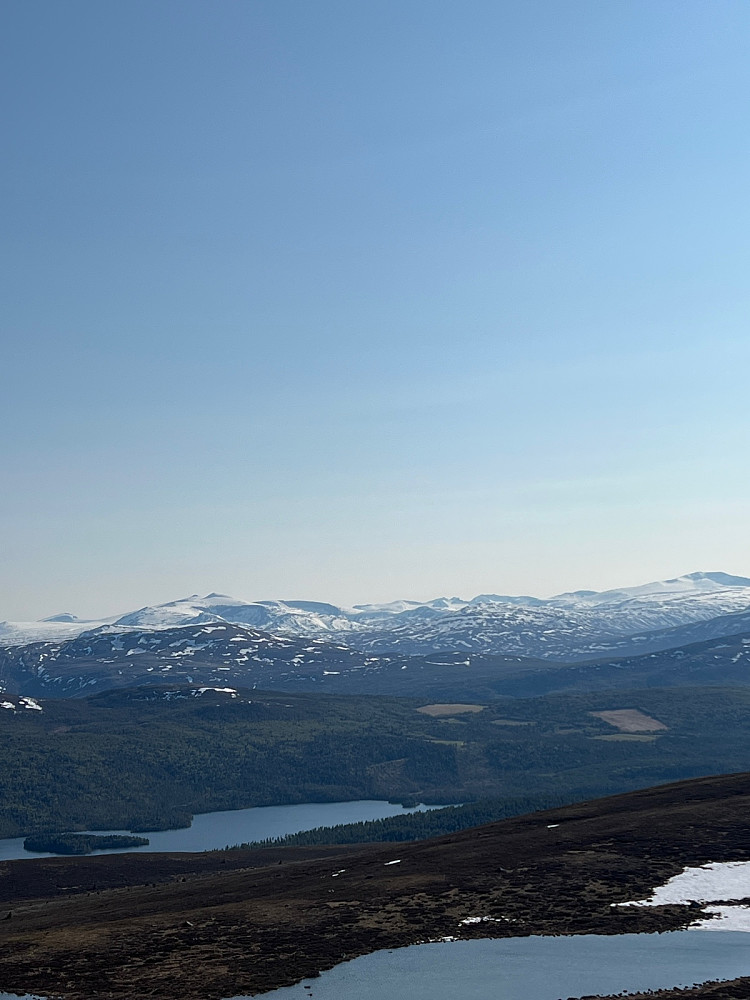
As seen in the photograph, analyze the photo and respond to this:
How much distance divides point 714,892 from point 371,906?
2413cm

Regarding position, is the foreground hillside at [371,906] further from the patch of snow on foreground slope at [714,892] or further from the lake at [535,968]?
the lake at [535,968]

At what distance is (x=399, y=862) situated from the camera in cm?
9350

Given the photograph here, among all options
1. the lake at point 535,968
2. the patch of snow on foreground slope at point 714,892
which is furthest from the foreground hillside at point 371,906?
Answer: the lake at point 535,968

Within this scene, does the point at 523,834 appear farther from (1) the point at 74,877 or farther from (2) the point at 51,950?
(1) the point at 74,877

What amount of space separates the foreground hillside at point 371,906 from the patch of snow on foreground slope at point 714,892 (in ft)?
4.04

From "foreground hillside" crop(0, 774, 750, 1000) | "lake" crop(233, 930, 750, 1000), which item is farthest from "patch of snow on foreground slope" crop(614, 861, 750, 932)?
"lake" crop(233, 930, 750, 1000)

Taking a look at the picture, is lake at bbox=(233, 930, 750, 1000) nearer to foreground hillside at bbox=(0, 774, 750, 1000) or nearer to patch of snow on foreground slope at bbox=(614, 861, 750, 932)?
patch of snow on foreground slope at bbox=(614, 861, 750, 932)

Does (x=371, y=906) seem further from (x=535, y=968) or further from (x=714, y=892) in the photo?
(x=714, y=892)

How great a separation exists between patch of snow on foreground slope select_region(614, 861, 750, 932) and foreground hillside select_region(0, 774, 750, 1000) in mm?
1232

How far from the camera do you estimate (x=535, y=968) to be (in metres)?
55.1

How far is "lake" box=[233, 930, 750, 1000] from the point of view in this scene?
51.9 meters

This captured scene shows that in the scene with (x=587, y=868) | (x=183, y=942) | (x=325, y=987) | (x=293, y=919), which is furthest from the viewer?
(x=587, y=868)

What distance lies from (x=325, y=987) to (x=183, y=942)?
48.2 ft

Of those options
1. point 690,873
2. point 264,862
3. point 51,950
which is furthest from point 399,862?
point 264,862
